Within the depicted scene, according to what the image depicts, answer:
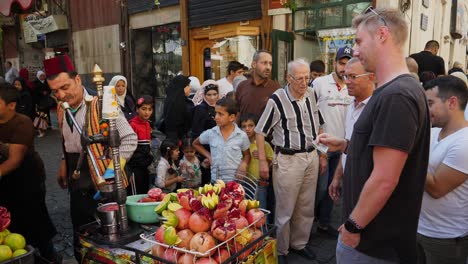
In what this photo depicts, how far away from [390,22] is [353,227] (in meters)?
0.94

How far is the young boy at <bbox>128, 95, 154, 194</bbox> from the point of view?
12.9 feet

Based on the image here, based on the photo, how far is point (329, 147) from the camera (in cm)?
237

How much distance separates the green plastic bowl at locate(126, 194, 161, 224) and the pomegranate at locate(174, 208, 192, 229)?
0.31 meters

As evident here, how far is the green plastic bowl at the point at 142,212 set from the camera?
197cm

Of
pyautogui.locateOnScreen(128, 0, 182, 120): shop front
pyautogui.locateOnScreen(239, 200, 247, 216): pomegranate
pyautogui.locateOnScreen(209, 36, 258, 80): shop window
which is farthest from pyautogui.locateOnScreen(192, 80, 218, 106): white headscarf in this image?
pyautogui.locateOnScreen(128, 0, 182, 120): shop front

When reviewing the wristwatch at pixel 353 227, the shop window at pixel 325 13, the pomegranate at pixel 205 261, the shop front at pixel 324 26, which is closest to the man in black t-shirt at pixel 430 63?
the shop front at pixel 324 26

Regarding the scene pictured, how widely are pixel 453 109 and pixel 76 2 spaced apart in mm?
14552

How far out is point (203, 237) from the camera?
156 centimetres

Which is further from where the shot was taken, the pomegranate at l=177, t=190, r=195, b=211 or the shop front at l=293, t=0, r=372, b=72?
the shop front at l=293, t=0, r=372, b=72

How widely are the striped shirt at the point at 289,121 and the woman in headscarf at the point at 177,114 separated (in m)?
1.69

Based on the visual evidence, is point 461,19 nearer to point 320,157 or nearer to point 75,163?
point 320,157

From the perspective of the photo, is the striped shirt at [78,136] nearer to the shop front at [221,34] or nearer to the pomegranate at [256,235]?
the pomegranate at [256,235]

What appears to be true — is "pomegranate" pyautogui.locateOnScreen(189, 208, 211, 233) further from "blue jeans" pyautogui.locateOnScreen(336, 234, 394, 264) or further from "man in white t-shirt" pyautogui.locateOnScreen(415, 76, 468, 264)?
"man in white t-shirt" pyautogui.locateOnScreen(415, 76, 468, 264)

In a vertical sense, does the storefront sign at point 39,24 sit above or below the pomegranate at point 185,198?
above
